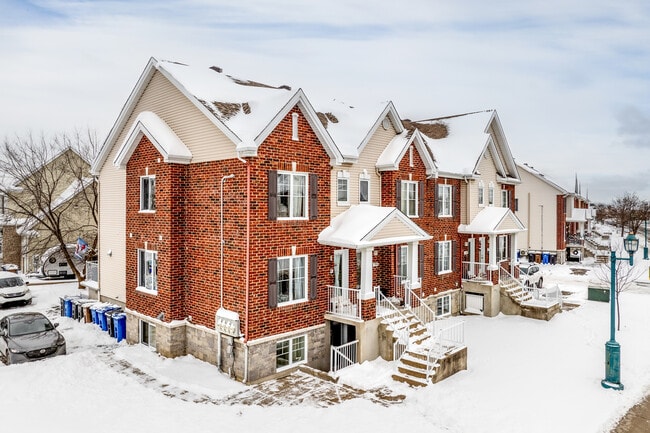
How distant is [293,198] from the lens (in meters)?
15.5

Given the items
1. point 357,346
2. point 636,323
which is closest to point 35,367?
point 357,346

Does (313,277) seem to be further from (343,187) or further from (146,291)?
(146,291)

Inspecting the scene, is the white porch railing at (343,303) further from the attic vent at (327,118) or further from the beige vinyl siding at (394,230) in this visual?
the attic vent at (327,118)

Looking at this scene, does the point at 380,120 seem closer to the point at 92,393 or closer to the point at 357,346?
the point at 357,346

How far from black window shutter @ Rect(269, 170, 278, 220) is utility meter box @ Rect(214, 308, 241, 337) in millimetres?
3481

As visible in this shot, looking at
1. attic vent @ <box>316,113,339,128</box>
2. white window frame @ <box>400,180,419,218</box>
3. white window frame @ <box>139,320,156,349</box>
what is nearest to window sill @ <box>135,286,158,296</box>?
white window frame @ <box>139,320,156,349</box>

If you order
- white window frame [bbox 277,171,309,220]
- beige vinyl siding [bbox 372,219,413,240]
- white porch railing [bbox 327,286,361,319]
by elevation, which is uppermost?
white window frame [bbox 277,171,309,220]

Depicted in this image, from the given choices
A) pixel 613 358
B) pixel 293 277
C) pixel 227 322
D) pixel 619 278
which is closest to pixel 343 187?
pixel 293 277

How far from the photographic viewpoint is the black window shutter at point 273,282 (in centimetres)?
1462

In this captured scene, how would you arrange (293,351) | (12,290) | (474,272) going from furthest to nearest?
(474,272) → (12,290) → (293,351)

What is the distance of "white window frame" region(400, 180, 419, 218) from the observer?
65.7ft

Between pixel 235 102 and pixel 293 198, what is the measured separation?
13.8 ft

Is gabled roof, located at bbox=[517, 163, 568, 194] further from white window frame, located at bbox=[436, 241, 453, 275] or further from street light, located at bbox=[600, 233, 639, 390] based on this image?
street light, located at bbox=[600, 233, 639, 390]

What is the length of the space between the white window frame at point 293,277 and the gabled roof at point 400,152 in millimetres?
6185
